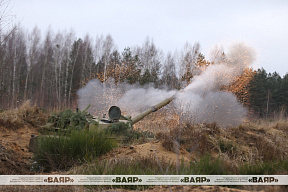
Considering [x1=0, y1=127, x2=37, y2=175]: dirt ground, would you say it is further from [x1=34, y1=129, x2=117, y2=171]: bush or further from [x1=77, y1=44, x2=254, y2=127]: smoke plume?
[x1=77, y1=44, x2=254, y2=127]: smoke plume

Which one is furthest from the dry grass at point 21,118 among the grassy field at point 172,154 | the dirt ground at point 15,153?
the grassy field at point 172,154

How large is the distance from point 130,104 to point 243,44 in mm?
8686

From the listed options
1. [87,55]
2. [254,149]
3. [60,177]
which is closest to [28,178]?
[60,177]

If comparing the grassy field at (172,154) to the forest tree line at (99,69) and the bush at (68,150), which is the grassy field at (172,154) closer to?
the bush at (68,150)

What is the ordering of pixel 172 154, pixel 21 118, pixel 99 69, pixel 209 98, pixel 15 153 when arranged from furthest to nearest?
1. pixel 99 69
2. pixel 209 98
3. pixel 21 118
4. pixel 15 153
5. pixel 172 154

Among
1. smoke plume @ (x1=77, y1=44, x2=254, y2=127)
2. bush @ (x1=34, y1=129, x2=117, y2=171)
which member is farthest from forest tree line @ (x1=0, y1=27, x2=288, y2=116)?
bush @ (x1=34, y1=129, x2=117, y2=171)

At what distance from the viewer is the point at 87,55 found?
33.0m

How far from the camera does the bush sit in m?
6.00

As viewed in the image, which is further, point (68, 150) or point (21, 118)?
point (21, 118)

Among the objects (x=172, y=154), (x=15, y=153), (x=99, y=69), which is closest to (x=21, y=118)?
(x=15, y=153)

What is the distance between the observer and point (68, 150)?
6082mm

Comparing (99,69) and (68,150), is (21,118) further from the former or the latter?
(99,69)

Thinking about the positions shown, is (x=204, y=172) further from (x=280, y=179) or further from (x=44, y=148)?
(x=44, y=148)

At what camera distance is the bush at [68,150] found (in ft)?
19.7
